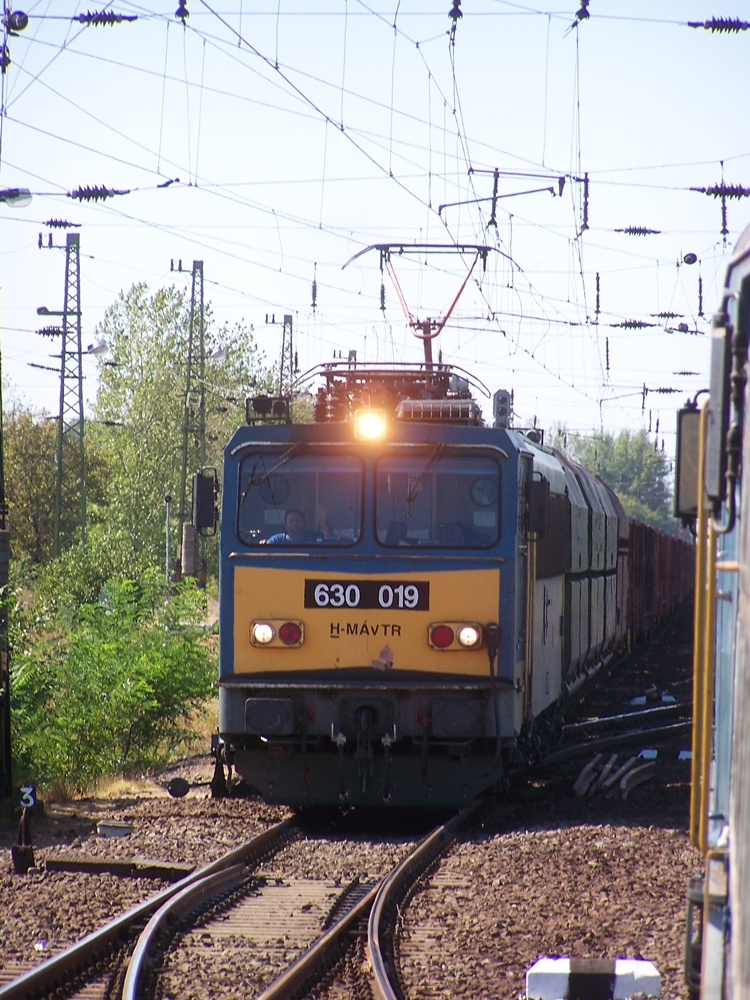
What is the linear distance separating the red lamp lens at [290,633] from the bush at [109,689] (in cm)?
512

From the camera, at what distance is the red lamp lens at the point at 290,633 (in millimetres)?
9891

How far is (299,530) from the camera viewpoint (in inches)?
396

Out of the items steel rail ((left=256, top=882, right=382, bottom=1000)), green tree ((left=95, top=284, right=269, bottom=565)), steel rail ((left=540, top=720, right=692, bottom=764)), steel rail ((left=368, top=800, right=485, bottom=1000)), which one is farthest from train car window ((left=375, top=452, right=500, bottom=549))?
green tree ((left=95, top=284, right=269, bottom=565))

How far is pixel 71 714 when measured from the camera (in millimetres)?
15602

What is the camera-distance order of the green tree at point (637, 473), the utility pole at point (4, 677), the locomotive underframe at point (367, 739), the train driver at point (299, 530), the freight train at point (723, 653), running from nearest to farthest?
the freight train at point (723, 653), the locomotive underframe at point (367, 739), the train driver at point (299, 530), the utility pole at point (4, 677), the green tree at point (637, 473)

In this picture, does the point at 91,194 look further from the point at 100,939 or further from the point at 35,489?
the point at 35,489

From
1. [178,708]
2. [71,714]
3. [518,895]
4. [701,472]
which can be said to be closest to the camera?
[701,472]

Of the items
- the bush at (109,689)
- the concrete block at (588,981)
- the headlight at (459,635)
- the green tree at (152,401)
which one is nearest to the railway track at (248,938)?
the concrete block at (588,981)

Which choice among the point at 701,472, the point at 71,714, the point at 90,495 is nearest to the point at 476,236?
the point at 71,714

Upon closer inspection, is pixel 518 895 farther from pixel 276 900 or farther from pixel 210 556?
pixel 210 556

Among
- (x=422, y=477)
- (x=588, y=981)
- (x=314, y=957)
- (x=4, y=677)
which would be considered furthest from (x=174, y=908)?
(x=4, y=677)

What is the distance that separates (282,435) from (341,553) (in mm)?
1045

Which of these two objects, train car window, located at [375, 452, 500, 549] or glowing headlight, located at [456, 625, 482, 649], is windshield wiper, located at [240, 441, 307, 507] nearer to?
train car window, located at [375, 452, 500, 549]

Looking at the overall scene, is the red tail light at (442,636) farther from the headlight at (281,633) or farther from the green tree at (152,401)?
the green tree at (152,401)
